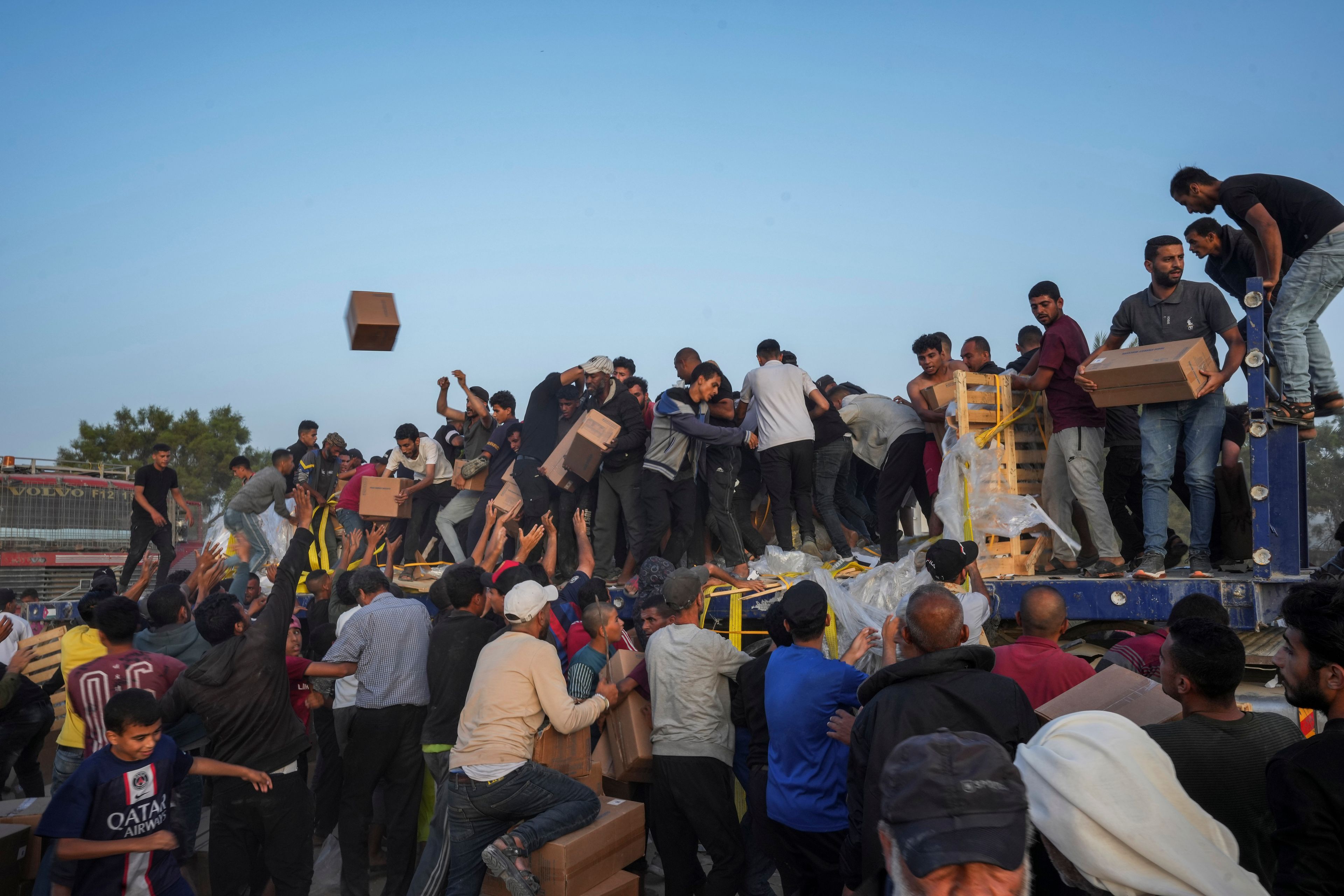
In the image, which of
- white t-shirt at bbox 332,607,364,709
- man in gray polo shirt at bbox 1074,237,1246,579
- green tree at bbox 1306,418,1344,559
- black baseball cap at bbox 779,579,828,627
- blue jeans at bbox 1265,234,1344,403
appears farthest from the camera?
green tree at bbox 1306,418,1344,559

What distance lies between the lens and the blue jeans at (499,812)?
4332 mm

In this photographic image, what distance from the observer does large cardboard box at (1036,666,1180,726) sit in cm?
313

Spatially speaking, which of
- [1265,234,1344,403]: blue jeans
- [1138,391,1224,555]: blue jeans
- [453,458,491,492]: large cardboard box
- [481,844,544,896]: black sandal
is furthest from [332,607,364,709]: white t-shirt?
[1265,234,1344,403]: blue jeans

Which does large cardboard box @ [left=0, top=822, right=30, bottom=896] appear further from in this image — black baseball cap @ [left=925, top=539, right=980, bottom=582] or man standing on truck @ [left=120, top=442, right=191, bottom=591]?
man standing on truck @ [left=120, top=442, right=191, bottom=591]

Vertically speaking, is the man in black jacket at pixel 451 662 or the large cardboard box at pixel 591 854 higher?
the man in black jacket at pixel 451 662

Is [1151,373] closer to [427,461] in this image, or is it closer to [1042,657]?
[1042,657]

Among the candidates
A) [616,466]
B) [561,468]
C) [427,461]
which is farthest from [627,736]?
[427,461]

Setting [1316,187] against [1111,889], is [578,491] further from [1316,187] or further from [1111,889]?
[1111,889]

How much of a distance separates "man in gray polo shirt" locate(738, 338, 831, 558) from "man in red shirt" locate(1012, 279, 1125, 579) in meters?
1.83

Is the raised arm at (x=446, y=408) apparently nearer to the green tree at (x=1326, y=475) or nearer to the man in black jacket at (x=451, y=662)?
the man in black jacket at (x=451, y=662)

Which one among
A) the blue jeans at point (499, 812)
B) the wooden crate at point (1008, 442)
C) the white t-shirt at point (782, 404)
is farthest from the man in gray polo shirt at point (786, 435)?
the blue jeans at point (499, 812)

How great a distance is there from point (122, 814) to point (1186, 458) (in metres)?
5.99

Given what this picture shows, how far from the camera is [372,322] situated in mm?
6410

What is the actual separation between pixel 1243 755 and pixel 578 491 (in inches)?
261
